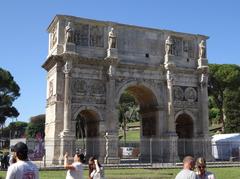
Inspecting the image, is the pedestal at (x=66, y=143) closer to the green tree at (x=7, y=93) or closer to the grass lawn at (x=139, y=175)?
the grass lawn at (x=139, y=175)

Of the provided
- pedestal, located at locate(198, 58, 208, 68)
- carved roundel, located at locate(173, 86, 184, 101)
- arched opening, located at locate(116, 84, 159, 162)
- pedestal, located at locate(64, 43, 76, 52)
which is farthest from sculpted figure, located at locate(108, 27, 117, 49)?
pedestal, located at locate(198, 58, 208, 68)

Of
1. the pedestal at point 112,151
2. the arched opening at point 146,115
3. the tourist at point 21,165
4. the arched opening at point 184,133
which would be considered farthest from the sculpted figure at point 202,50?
the tourist at point 21,165

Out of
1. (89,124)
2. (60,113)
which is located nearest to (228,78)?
(89,124)

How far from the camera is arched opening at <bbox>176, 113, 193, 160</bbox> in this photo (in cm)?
3139

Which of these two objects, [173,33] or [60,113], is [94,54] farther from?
[173,33]

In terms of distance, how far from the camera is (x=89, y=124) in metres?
30.2

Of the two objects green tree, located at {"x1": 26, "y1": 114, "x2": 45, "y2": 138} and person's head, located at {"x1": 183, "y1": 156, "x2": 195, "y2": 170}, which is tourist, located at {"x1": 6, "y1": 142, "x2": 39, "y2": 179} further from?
green tree, located at {"x1": 26, "y1": 114, "x2": 45, "y2": 138}

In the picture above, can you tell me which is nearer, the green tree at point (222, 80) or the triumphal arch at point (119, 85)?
the triumphal arch at point (119, 85)

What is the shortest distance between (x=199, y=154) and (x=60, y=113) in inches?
472

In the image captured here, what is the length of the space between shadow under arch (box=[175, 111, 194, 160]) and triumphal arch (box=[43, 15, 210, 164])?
9 cm

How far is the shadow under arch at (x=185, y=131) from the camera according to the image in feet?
103

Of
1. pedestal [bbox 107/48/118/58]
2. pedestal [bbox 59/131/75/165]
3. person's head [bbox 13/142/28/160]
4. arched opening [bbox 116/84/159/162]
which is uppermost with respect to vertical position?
pedestal [bbox 107/48/118/58]

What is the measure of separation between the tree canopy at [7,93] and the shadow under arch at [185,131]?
26.3 metres

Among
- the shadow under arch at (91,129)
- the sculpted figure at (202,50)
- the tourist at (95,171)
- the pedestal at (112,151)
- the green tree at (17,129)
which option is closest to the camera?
the tourist at (95,171)
